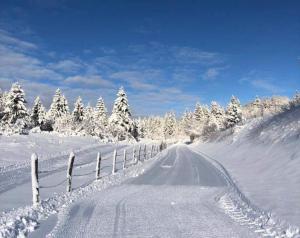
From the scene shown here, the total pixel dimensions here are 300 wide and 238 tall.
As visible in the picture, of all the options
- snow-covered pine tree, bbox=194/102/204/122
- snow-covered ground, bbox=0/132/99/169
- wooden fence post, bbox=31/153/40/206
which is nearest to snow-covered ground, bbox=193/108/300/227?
wooden fence post, bbox=31/153/40/206

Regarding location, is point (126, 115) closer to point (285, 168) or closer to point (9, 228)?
point (285, 168)

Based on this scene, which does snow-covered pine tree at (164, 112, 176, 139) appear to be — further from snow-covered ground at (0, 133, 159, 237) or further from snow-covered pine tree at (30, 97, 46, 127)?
snow-covered ground at (0, 133, 159, 237)

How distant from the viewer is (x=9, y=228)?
292 inches

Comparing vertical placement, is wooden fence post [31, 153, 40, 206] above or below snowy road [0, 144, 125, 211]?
above

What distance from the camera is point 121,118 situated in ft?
244

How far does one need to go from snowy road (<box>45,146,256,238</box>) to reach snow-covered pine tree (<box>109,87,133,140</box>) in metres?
59.1

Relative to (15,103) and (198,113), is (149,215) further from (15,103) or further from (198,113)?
(198,113)

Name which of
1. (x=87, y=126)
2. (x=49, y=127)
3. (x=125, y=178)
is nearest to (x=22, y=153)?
(x=125, y=178)

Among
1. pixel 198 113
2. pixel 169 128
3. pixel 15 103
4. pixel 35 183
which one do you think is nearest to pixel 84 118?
pixel 15 103

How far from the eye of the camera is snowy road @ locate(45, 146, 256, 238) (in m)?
7.77

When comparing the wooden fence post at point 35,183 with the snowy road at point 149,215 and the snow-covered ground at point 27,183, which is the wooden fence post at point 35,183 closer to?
the snow-covered ground at point 27,183

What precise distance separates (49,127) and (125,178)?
5520 cm

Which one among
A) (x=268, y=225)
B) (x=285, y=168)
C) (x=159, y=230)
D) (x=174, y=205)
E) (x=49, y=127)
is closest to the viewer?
(x=159, y=230)

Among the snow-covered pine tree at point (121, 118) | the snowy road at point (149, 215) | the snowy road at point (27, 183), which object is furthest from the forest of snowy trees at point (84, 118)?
the snowy road at point (149, 215)
